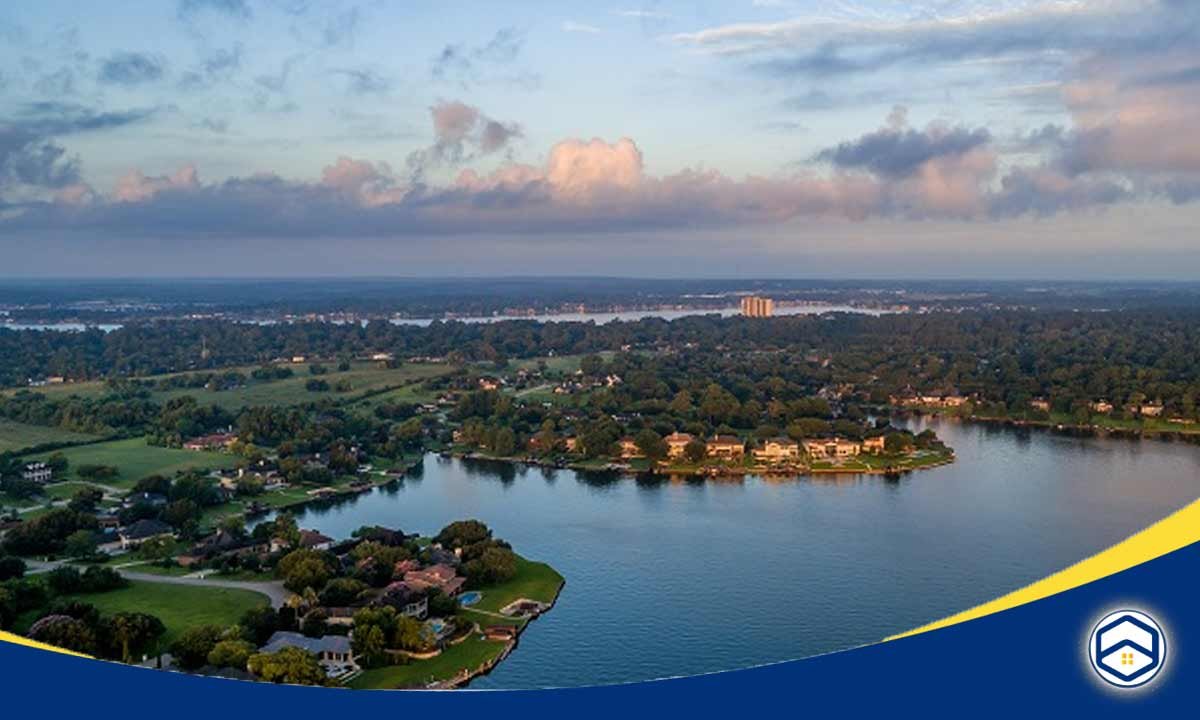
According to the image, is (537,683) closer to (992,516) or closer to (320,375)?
(992,516)

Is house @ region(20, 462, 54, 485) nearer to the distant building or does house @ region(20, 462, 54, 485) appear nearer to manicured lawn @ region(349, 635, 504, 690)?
manicured lawn @ region(349, 635, 504, 690)

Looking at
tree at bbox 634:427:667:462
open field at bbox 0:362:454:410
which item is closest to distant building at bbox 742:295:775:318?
open field at bbox 0:362:454:410

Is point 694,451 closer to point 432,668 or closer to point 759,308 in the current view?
point 432,668

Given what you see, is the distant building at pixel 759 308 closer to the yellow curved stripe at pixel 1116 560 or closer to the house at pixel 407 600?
the house at pixel 407 600

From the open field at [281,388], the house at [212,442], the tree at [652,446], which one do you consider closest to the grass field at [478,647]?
the tree at [652,446]

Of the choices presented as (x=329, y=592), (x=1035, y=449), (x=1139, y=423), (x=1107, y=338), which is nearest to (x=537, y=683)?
(x=329, y=592)

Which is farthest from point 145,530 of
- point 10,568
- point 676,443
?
point 676,443
